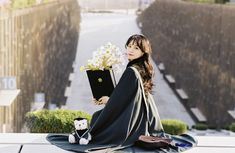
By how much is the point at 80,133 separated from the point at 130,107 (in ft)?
1.54

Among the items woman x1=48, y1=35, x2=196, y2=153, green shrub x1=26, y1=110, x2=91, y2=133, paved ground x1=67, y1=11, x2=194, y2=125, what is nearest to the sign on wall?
green shrub x1=26, y1=110, x2=91, y2=133

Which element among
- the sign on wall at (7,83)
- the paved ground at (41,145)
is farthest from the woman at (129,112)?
the sign on wall at (7,83)

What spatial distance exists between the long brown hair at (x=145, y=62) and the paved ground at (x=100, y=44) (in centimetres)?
106

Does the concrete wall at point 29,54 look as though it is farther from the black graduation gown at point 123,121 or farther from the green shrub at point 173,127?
the black graduation gown at point 123,121

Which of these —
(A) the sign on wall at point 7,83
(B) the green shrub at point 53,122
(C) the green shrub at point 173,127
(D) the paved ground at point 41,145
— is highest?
(D) the paved ground at point 41,145

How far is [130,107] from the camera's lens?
13.9 ft

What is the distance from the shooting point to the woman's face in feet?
14.2

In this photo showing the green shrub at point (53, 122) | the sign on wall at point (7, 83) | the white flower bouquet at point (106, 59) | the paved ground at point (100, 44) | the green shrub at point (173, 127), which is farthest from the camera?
the paved ground at point (100, 44)

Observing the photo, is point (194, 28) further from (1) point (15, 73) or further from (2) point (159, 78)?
(1) point (15, 73)

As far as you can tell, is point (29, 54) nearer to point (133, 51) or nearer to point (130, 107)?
point (133, 51)

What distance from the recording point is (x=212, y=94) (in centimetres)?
1425

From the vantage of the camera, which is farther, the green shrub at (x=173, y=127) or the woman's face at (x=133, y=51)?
the green shrub at (x=173, y=127)

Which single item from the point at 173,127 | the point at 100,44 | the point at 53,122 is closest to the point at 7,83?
the point at 53,122

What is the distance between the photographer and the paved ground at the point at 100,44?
17353 mm
